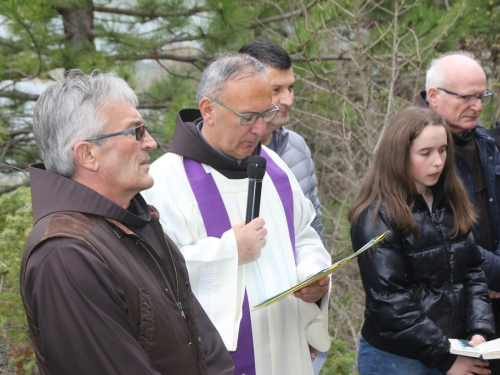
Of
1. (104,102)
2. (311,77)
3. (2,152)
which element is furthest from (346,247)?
(104,102)

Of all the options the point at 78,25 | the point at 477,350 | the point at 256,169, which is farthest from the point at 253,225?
the point at 78,25

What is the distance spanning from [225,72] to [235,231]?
75cm

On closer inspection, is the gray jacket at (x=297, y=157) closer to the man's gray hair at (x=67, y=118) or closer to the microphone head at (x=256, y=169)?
the microphone head at (x=256, y=169)

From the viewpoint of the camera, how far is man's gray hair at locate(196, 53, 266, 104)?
334cm

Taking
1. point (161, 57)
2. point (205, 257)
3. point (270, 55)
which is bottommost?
point (205, 257)

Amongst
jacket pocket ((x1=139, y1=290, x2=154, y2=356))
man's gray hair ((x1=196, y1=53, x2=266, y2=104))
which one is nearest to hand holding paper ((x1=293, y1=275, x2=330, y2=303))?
man's gray hair ((x1=196, y1=53, x2=266, y2=104))

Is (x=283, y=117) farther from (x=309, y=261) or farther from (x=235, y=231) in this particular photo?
(x=235, y=231)

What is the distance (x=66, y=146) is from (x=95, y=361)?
71 centimetres

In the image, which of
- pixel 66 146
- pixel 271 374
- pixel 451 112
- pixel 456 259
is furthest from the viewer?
pixel 451 112

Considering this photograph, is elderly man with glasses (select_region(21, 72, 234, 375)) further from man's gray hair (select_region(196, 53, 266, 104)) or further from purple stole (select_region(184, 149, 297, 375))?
man's gray hair (select_region(196, 53, 266, 104))

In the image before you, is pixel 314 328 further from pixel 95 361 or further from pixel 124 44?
pixel 124 44

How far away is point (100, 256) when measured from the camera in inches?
87.4

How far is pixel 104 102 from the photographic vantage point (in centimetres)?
244

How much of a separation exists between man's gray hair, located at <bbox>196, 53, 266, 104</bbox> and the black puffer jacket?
3.02 ft
